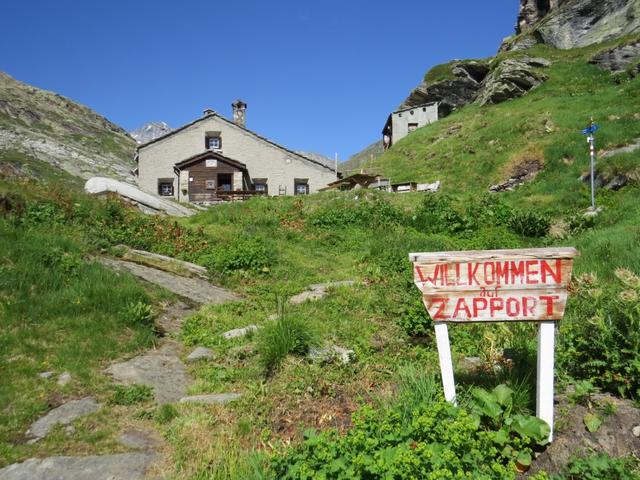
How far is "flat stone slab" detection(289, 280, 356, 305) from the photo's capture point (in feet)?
26.6

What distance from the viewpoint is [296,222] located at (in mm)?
14867

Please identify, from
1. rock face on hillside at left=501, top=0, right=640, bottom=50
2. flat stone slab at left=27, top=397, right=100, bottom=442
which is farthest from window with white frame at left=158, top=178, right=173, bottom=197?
rock face on hillside at left=501, top=0, right=640, bottom=50

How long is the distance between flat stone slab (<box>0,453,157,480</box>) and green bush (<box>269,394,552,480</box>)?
4.40 ft

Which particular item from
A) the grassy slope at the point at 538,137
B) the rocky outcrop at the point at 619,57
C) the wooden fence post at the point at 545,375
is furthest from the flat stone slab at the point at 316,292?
the rocky outcrop at the point at 619,57

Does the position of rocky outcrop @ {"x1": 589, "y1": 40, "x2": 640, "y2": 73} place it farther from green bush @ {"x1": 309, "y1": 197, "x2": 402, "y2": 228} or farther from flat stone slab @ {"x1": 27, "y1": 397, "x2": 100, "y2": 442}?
flat stone slab @ {"x1": 27, "y1": 397, "x2": 100, "y2": 442}

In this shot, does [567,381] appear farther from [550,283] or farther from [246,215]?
[246,215]

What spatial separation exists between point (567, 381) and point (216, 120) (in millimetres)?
35262

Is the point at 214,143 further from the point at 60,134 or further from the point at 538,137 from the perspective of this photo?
the point at 60,134

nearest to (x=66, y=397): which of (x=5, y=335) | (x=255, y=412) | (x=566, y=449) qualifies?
(x=5, y=335)

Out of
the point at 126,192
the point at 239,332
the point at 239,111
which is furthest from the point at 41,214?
the point at 239,111

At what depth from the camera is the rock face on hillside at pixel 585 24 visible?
3784cm

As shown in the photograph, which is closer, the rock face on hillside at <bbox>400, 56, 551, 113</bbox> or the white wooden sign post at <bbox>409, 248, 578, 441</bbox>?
the white wooden sign post at <bbox>409, 248, 578, 441</bbox>

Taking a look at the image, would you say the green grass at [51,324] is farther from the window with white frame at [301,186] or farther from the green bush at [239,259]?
the window with white frame at [301,186]

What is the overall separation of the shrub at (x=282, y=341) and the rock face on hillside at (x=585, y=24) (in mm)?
43626
